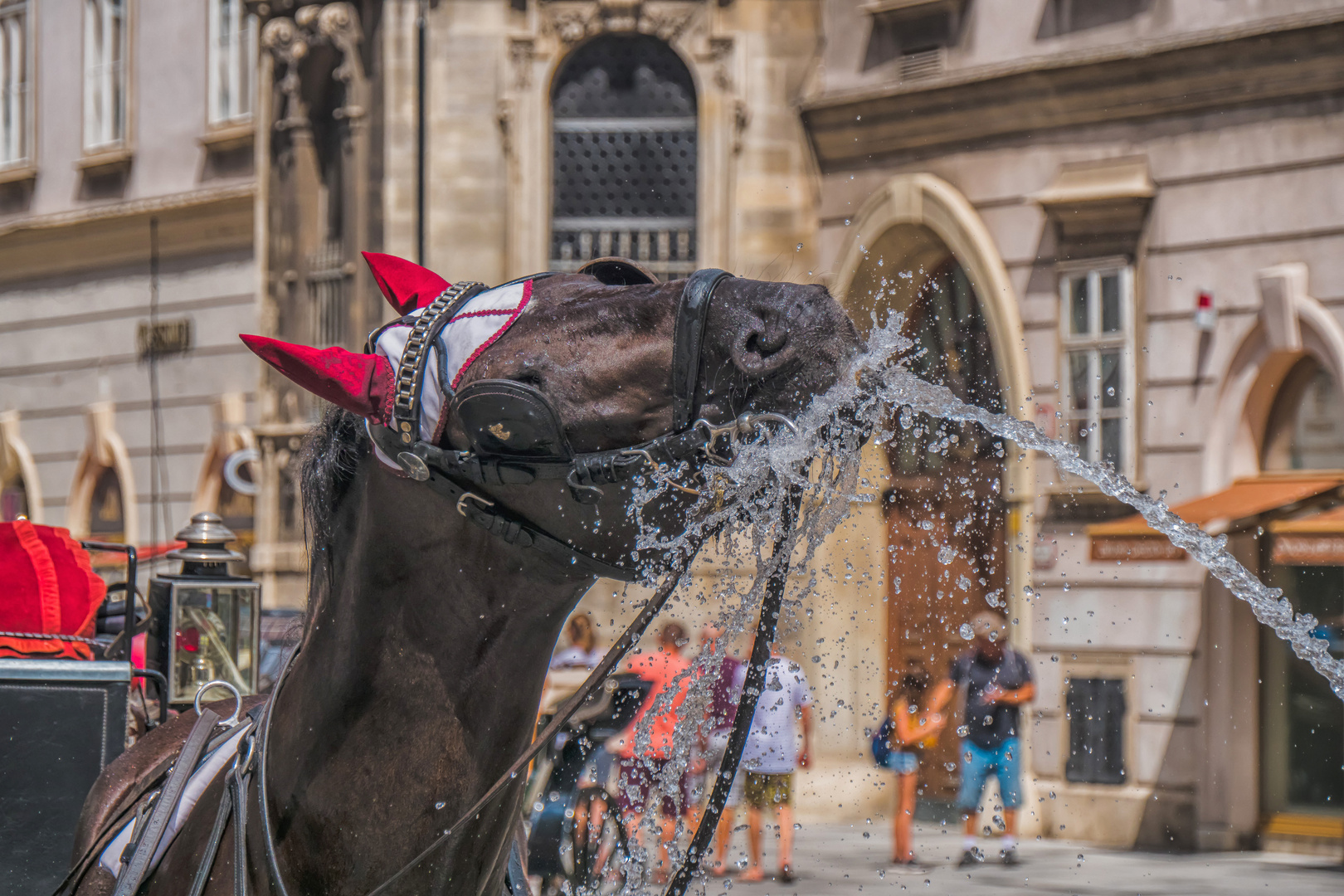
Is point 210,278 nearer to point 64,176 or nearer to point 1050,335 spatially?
point 64,176

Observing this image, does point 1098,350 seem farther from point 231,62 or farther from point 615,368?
point 615,368

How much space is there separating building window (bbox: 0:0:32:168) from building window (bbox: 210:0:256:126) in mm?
4222

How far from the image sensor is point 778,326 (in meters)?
2.15

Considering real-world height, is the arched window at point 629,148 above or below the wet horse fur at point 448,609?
above

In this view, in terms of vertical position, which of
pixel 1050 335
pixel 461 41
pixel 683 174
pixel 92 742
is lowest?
pixel 92 742

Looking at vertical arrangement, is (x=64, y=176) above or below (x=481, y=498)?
above

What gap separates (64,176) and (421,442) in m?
20.9

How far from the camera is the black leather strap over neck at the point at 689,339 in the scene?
2186 millimetres

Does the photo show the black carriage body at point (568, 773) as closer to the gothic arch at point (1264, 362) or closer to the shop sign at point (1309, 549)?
the shop sign at point (1309, 549)

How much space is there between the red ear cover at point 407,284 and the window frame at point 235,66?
1655 cm

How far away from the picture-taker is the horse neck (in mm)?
2418

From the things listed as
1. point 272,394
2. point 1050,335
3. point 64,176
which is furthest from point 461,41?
point 64,176

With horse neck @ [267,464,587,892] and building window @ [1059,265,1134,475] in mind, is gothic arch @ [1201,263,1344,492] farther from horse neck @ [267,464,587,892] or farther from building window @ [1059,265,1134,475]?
horse neck @ [267,464,587,892]

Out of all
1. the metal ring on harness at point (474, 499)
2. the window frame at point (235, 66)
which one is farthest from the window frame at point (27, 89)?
the metal ring on harness at point (474, 499)
